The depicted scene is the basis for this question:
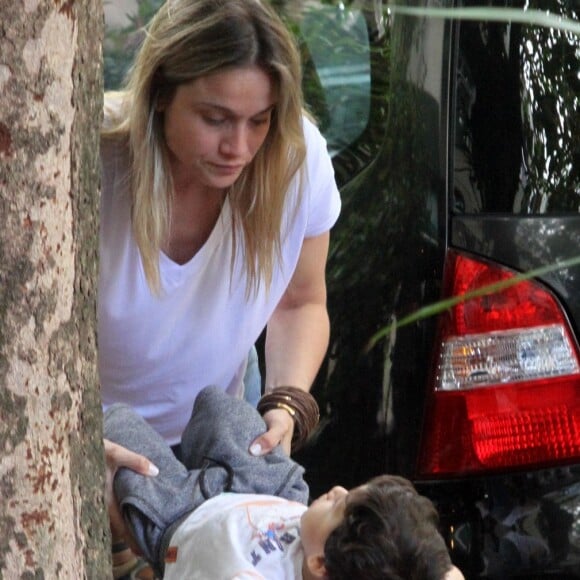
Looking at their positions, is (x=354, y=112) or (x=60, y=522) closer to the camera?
(x=60, y=522)

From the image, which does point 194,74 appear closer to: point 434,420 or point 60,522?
point 434,420

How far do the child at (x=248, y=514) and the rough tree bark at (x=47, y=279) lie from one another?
65 centimetres

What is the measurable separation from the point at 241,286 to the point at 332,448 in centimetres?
47

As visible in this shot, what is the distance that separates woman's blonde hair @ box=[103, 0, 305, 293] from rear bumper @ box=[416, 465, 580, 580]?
29.9 inches

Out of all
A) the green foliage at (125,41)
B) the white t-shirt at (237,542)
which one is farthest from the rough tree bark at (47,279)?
the green foliage at (125,41)

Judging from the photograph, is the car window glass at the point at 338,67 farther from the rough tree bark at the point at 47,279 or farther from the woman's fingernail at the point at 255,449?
the rough tree bark at the point at 47,279

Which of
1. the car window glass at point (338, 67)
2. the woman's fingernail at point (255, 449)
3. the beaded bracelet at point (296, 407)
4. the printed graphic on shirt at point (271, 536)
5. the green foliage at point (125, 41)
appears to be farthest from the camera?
the green foliage at point (125, 41)

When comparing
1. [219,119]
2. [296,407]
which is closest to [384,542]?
[296,407]

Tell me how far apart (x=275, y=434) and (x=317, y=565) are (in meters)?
0.45

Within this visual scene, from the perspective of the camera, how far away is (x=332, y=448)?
3.10 m

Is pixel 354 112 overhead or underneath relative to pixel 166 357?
overhead

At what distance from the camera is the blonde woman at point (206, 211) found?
269 cm

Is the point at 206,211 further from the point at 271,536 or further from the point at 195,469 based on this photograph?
the point at 271,536

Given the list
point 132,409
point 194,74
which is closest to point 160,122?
point 194,74
